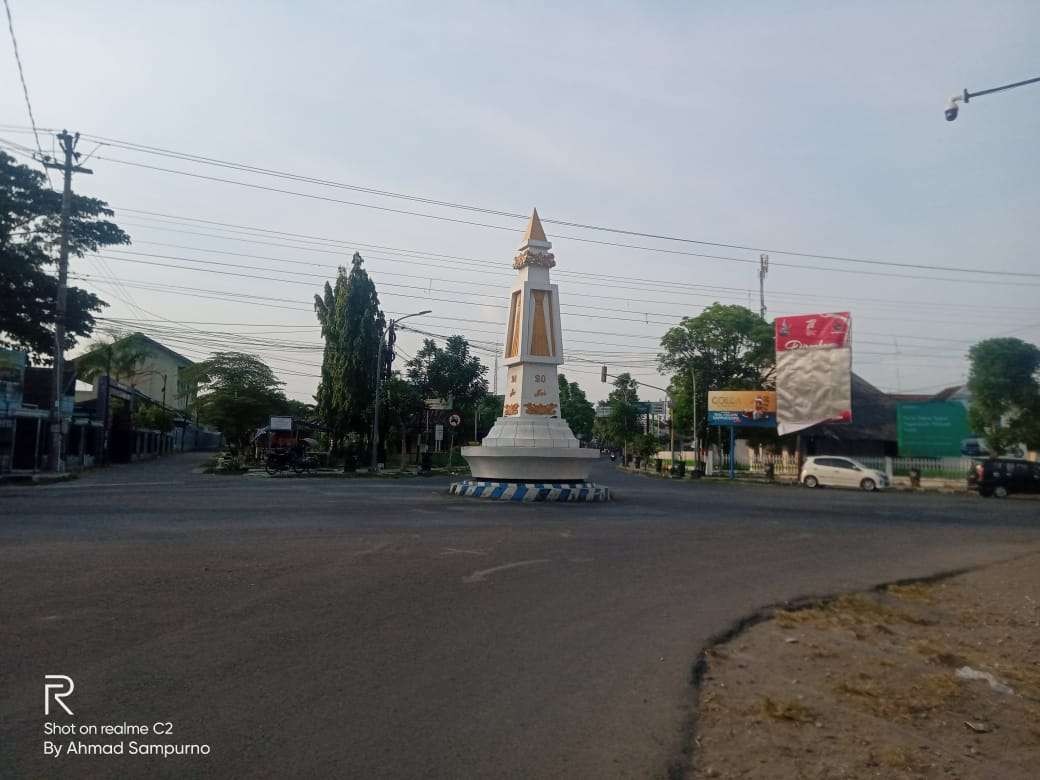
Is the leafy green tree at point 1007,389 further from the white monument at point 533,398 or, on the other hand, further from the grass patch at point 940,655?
the grass patch at point 940,655

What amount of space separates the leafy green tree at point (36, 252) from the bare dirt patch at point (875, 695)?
3127 centimetres

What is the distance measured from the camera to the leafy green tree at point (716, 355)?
165 ft

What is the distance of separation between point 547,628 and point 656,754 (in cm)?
293

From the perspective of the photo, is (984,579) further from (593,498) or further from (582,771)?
(593,498)

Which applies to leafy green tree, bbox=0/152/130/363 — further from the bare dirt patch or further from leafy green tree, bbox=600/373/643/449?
leafy green tree, bbox=600/373/643/449

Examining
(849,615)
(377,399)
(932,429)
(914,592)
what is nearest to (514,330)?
(377,399)

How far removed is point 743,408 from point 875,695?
4092cm

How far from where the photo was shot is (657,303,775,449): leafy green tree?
165ft

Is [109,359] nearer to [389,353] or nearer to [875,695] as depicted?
[389,353]

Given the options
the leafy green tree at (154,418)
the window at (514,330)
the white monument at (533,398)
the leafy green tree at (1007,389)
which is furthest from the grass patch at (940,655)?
the leafy green tree at (154,418)

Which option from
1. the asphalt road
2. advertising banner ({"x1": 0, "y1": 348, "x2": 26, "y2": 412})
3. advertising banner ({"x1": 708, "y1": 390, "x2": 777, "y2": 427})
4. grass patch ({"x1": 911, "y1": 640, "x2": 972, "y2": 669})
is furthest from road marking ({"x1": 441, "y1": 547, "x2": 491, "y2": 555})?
advertising banner ({"x1": 708, "y1": 390, "x2": 777, "y2": 427})

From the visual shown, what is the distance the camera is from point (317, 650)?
247 inches

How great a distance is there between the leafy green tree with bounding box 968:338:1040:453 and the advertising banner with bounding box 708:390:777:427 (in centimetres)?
981

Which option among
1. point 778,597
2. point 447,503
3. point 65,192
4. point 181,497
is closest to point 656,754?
point 778,597
